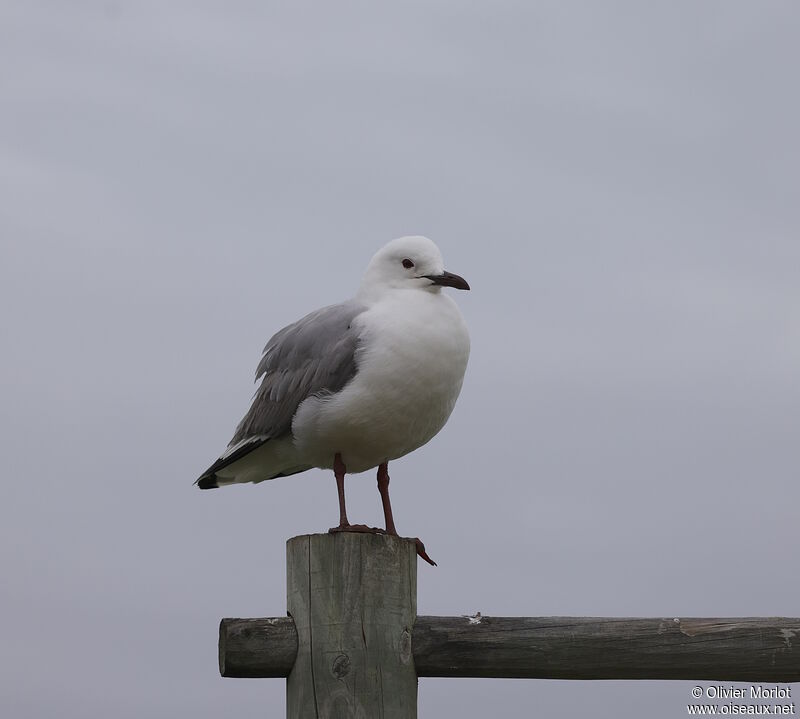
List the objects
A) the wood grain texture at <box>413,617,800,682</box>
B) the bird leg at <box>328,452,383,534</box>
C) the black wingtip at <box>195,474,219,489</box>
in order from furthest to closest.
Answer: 1. the black wingtip at <box>195,474,219,489</box>
2. the bird leg at <box>328,452,383,534</box>
3. the wood grain texture at <box>413,617,800,682</box>

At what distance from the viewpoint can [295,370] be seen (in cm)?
642

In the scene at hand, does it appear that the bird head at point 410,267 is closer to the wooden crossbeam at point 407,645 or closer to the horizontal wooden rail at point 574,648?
the wooden crossbeam at point 407,645

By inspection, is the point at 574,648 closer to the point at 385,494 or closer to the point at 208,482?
the point at 385,494

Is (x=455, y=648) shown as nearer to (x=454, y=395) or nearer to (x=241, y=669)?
(x=241, y=669)

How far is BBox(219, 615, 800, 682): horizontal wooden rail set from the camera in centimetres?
451

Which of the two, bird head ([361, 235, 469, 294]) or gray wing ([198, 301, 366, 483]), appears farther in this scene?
bird head ([361, 235, 469, 294])

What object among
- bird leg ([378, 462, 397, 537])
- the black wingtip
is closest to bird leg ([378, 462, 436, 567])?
bird leg ([378, 462, 397, 537])

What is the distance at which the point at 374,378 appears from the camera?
5.88 metres

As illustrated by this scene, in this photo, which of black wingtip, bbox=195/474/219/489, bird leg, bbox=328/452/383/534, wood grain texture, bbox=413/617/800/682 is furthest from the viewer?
black wingtip, bbox=195/474/219/489

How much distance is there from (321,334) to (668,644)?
257 centimetres

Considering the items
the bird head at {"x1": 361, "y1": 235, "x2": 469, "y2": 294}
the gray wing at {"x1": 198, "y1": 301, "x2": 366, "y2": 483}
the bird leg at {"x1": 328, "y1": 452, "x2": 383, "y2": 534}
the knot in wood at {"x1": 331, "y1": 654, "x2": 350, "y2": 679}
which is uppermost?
the bird head at {"x1": 361, "y1": 235, "x2": 469, "y2": 294}

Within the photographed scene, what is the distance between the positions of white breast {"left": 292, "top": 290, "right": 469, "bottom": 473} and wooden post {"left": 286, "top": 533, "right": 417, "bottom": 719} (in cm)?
126

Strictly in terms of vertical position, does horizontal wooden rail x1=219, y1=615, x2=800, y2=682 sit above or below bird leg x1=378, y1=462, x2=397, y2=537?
below

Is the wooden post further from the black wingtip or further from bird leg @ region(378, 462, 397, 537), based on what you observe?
the black wingtip
